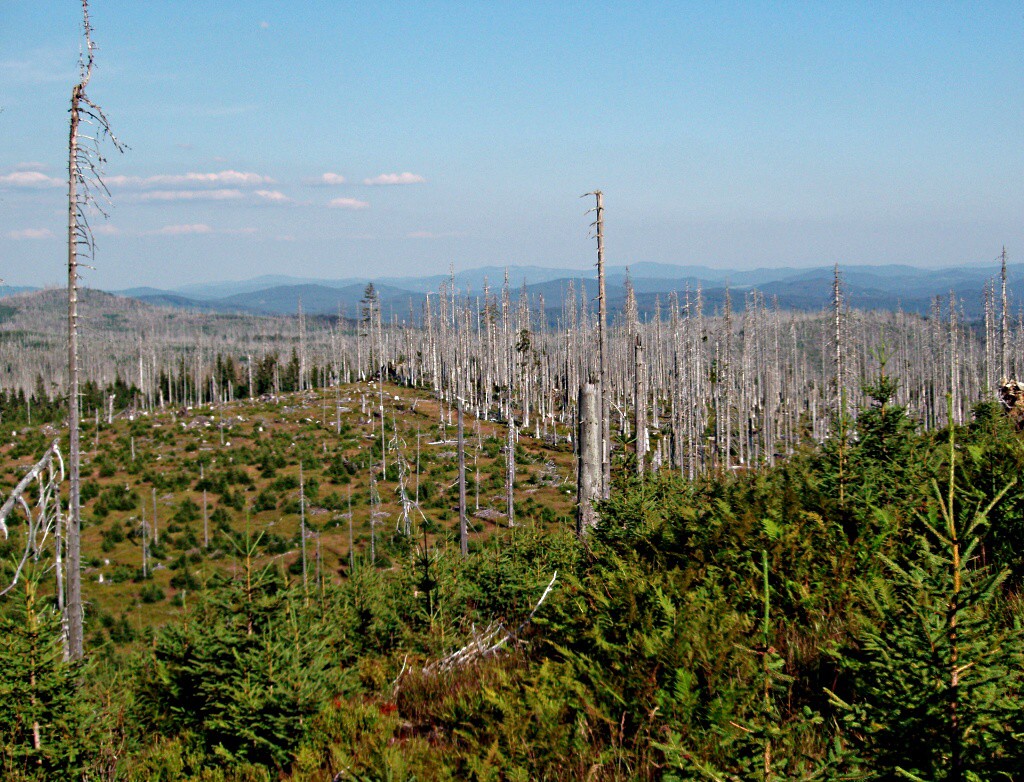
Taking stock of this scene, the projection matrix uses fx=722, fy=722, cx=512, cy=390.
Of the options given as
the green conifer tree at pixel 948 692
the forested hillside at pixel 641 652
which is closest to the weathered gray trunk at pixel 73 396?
the forested hillside at pixel 641 652

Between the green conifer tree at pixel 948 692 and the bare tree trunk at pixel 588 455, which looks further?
the bare tree trunk at pixel 588 455

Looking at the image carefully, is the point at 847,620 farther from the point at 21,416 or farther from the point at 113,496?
the point at 21,416

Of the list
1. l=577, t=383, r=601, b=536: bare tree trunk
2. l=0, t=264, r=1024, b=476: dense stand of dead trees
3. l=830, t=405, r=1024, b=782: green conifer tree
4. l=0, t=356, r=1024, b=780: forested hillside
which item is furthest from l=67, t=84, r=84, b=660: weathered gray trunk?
l=0, t=264, r=1024, b=476: dense stand of dead trees

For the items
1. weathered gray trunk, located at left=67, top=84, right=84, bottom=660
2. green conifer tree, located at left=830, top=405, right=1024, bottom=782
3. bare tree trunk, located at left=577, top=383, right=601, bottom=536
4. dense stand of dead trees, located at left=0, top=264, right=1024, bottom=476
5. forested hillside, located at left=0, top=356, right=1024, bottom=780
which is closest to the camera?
green conifer tree, located at left=830, top=405, right=1024, bottom=782

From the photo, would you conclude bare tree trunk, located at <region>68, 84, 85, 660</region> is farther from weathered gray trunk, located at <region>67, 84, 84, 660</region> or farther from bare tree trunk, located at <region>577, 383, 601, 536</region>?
bare tree trunk, located at <region>577, 383, 601, 536</region>

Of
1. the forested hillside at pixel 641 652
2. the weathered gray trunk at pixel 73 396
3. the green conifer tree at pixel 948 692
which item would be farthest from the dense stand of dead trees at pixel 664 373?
the green conifer tree at pixel 948 692

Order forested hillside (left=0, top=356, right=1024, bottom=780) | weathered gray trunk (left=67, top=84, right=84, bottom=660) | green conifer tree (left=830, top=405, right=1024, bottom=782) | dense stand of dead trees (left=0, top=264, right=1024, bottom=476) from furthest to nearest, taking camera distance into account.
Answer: dense stand of dead trees (left=0, top=264, right=1024, bottom=476) < weathered gray trunk (left=67, top=84, right=84, bottom=660) < forested hillside (left=0, top=356, right=1024, bottom=780) < green conifer tree (left=830, top=405, right=1024, bottom=782)

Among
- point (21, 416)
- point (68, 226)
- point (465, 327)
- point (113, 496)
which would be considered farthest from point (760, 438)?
point (21, 416)

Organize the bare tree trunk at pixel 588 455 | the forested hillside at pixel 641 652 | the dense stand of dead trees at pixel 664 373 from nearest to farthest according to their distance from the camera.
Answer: the forested hillside at pixel 641 652 → the bare tree trunk at pixel 588 455 → the dense stand of dead trees at pixel 664 373

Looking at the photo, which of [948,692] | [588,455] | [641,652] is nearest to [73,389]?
[588,455]

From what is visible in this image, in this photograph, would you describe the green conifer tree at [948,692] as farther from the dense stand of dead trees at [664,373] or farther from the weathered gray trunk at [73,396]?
the dense stand of dead trees at [664,373]

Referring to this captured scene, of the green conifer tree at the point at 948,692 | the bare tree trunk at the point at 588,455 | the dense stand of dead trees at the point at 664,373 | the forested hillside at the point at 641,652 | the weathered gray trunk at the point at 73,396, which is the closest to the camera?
the green conifer tree at the point at 948,692

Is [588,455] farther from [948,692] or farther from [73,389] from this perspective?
[73,389]

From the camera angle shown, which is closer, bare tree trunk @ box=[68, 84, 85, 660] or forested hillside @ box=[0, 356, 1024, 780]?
forested hillside @ box=[0, 356, 1024, 780]
